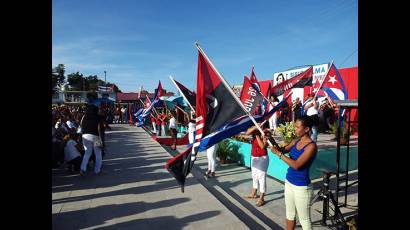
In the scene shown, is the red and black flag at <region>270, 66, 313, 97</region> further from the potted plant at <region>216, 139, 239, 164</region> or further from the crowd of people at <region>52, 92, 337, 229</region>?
the potted plant at <region>216, 139, 239, 164</region>

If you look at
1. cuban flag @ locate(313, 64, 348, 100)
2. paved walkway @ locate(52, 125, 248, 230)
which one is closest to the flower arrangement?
cuban flag @ locate(313, 64, 348, 100)

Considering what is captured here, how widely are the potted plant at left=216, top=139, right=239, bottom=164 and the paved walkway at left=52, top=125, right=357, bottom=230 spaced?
47.4 inches

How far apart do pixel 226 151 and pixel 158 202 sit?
463 cm

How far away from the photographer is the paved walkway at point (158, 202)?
4.66 metres

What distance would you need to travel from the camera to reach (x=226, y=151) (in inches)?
391

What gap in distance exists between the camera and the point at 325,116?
13500mm

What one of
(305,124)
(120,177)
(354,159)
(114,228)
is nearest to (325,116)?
(354,159)

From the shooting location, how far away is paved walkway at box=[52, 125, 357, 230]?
4.66 metres

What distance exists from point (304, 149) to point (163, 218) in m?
2.54

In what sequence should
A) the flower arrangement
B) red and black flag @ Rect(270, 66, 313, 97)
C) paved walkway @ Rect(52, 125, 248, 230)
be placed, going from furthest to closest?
red and black flag @ Rect(270, 66, 313, 97), the flower arrangement, paved walkway @ Rect(52, 125, 248, 230)

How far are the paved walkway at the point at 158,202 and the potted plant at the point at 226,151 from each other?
1.20 meters
